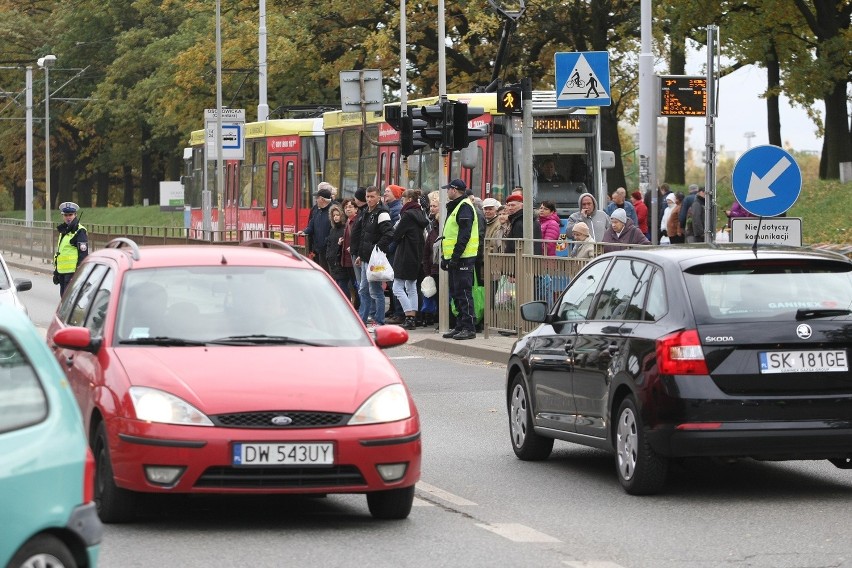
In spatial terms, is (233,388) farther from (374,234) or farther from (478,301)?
(374,234)

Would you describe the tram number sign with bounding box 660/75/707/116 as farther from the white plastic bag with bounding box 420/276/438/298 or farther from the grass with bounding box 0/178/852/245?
the grass with bounding box 0/178/852/245

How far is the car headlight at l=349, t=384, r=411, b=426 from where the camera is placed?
340 inches

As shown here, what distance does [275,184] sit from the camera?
41.2 meters

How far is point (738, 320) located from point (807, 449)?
779 mm

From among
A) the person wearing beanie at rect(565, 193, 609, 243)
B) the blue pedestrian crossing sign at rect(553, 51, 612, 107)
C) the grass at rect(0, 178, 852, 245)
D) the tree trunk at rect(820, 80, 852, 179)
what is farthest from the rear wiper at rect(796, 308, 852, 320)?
the tree trunk at rect(820, 80, 852, 179)

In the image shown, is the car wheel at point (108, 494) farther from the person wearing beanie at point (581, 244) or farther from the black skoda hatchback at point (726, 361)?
the person wearing beanie at point (581, 244)

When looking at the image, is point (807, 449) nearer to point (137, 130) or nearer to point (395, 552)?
point (395, 552)

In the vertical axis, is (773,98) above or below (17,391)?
above

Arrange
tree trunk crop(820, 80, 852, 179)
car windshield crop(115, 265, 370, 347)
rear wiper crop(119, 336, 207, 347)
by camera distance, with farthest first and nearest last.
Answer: tree trunk crop(820, 80, 852, 179), car windshield crop(115, 265, 370, 347), rear wiper crop(119, 336, 207, 347)

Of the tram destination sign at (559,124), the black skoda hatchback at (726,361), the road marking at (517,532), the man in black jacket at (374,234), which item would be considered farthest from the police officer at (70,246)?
the road marking at (517,532)

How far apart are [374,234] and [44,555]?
18.2 meters

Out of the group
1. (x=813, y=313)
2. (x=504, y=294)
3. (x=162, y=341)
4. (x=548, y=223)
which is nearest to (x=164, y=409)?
(x=162, y=341)

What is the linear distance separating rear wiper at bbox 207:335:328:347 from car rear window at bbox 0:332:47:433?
10.6ft

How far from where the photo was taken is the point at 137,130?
78.9 metres
